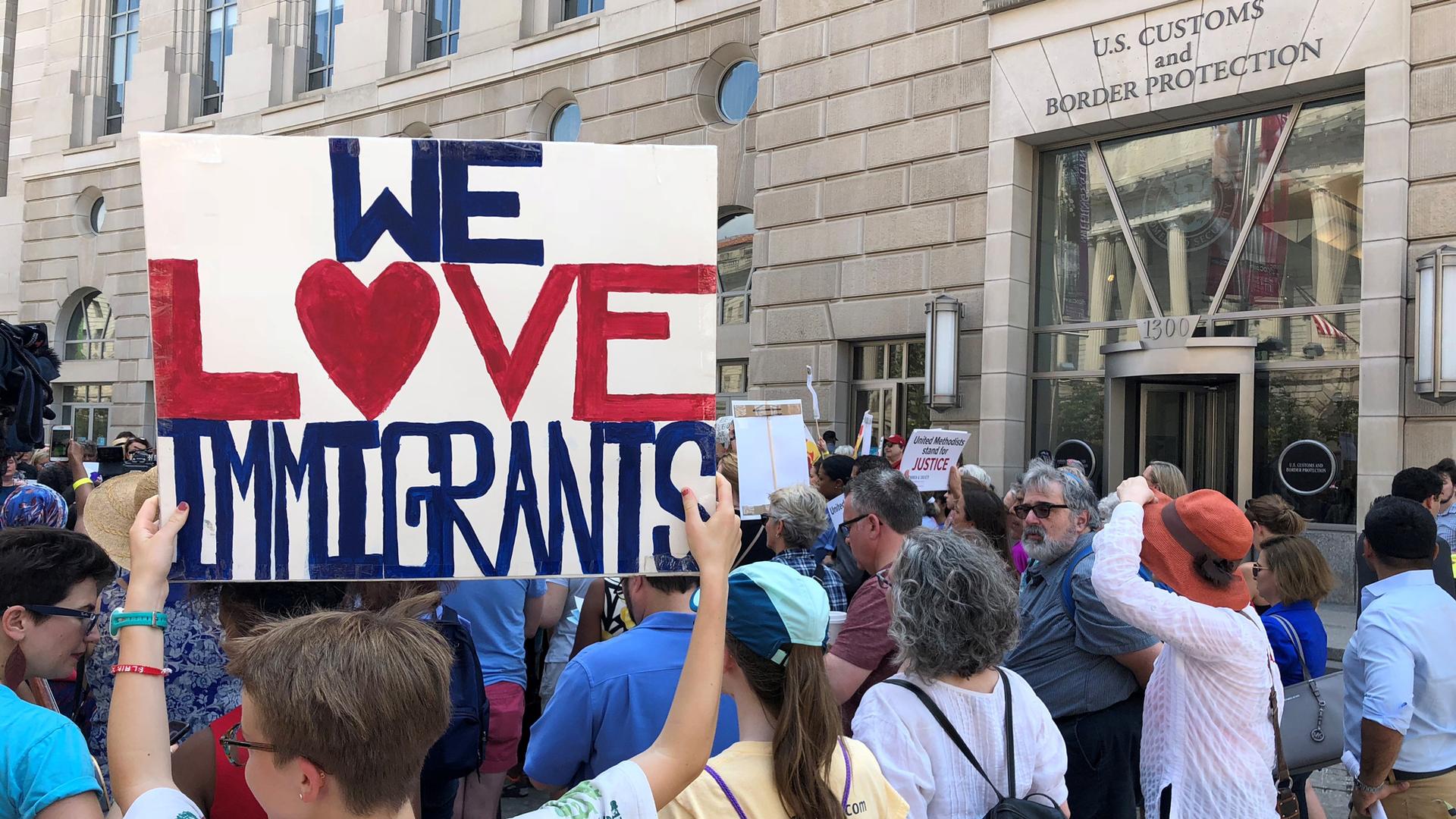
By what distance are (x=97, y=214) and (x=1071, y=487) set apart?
29077 millimetres

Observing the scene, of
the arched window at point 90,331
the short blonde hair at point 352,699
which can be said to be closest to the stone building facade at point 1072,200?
the short blonde hair at point 352,699

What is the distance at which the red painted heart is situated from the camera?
2367 mm

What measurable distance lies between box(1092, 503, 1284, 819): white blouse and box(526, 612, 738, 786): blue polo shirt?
1.31 m

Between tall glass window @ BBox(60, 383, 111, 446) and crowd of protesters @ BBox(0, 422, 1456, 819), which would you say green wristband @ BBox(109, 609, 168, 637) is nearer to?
crowd of protesters @ BBox(0, 422, 1456, 819)

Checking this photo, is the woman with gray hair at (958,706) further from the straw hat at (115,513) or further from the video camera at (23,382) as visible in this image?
the video camera at (23,382)

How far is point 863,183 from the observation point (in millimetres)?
14344

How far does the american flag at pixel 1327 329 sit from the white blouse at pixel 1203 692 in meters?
8.95

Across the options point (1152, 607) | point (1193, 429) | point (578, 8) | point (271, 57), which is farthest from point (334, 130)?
point (1152, 607)

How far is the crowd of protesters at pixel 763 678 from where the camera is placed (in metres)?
1.73

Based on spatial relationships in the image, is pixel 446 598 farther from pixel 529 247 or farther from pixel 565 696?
pixel 529 247

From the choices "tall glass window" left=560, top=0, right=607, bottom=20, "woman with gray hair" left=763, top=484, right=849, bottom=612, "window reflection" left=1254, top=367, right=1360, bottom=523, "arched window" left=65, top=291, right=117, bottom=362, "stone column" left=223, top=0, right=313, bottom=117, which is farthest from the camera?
"arched window" left=65, top=291, right=117, bottom=362

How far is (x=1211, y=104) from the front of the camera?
11.7 m

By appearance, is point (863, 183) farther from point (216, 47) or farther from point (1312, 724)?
point (216, 47)

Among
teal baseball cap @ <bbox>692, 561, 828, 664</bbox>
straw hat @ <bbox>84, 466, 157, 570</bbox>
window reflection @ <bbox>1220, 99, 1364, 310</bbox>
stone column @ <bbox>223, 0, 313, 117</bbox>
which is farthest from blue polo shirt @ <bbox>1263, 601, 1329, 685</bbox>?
stone column @ <bbox>223, 0, 313, 117</bbox>
